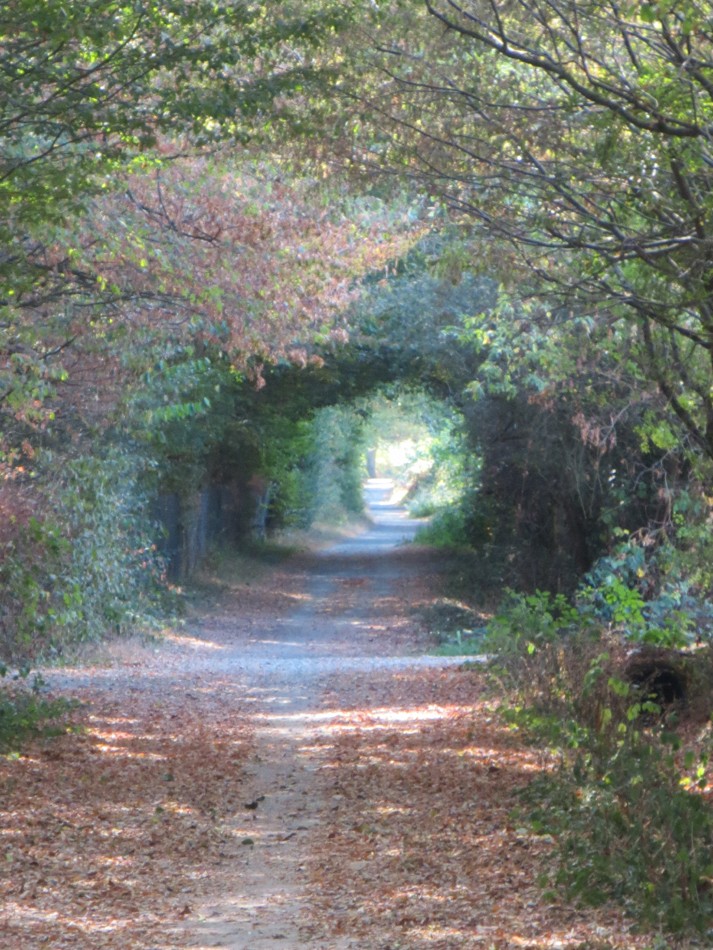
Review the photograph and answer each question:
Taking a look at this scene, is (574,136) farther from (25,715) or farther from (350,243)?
(350,243)

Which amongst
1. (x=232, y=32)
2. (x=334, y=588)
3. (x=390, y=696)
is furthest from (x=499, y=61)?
(x=334, y=588)

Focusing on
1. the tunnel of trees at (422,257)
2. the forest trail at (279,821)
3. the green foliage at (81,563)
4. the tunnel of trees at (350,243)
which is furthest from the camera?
the green foliage at (81,563)

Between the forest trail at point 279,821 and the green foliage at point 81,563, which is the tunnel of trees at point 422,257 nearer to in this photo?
the green foliage at point 81,563

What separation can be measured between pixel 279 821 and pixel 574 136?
208 inches

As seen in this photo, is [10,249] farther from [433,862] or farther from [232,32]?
[433,862]

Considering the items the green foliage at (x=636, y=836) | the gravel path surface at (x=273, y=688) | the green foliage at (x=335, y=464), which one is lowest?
the gravel path surface at (x=273, y=688)

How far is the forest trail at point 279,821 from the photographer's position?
20.1ft

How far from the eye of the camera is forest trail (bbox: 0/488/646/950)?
612 cm

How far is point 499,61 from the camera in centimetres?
933

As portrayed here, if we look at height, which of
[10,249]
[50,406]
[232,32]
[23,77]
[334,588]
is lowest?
[334,588]

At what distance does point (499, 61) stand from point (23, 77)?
3585 mm

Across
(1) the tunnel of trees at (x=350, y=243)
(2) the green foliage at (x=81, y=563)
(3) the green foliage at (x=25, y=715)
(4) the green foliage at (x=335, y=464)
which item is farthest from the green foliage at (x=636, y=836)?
(4) the green foliage at (x=335, y=464)

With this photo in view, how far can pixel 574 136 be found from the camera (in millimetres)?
8812

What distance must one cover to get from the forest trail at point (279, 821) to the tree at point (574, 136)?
3.60 meters
